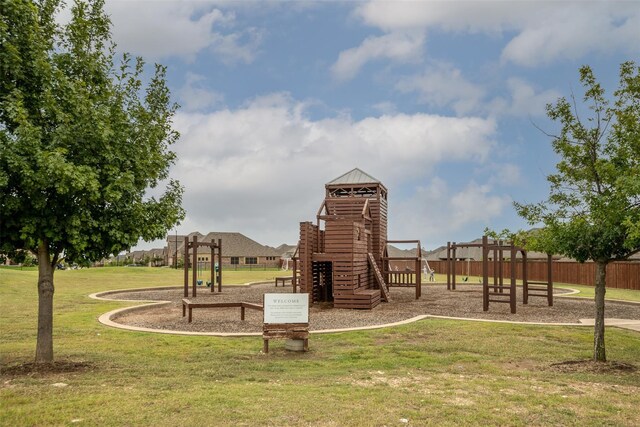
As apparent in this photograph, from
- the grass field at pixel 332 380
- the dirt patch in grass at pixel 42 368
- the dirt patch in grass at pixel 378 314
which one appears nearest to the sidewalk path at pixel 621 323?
the dirt patch in grass at pixel 378 314

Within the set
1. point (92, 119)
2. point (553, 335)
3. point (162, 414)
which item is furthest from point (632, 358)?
point (92, 119)

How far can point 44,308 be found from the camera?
927cm

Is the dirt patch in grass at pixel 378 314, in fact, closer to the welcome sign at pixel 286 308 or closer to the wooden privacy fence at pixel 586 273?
the welcome sign at pixel 286 308

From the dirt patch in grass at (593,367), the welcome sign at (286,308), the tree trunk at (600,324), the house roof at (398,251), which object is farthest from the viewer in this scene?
the house roof at (398,251)

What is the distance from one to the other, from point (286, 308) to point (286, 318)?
0.21 metres

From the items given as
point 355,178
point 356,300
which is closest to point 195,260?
point 355,178

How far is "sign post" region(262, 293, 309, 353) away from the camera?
34.8ft

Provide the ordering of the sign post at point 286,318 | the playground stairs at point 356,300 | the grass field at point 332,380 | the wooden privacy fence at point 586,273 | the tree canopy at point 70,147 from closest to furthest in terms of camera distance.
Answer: the grass field at point 332,380 < the tree canopy at point 70,147 < the sign post at point 286,318 < the playground stairs at point 356,300 < the wooden privacy fence at point 586,273

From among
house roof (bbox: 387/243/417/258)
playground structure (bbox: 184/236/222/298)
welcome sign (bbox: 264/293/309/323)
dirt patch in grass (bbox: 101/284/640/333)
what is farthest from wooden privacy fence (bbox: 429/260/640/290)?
house roof (bbox: 387/243/417/258)

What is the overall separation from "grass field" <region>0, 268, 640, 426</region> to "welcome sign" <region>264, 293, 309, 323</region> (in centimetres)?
73

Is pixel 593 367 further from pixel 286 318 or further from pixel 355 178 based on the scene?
pixel 355 178

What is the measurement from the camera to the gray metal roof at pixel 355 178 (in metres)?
25.7

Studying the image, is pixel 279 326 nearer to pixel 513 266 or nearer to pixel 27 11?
pixel 27 11

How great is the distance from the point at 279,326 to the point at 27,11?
297 inches
